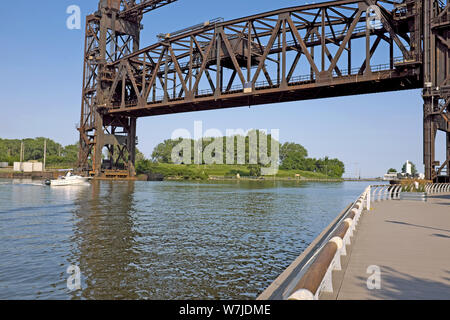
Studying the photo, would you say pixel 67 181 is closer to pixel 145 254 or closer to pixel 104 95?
pixel 104 95

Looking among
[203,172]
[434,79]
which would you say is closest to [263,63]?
[434,79]

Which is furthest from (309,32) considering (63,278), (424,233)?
(63,278)

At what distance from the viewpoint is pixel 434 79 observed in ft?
108

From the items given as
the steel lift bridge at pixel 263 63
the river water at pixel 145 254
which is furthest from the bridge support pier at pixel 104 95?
the river water at pixel 145 254

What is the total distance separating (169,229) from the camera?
18.3m

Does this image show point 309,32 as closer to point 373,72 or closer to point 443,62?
point 373,72

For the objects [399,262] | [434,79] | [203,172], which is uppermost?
[434,79]

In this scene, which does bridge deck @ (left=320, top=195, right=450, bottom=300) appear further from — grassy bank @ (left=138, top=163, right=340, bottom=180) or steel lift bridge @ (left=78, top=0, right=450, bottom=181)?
grassy bank @ (left=138, top=163, right=340, bottom=180)

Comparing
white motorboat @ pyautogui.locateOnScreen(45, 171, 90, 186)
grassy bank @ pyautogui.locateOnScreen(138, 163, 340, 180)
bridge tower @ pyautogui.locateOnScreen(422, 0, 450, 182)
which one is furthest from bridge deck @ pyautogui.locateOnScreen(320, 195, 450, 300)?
grassy bank @ pyautogui.locateOnScreen(138, 163, 340, 180)

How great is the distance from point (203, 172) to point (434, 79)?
345ft

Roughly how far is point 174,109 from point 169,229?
41.3 m

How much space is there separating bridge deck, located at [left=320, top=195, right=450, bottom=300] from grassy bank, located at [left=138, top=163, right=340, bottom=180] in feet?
280

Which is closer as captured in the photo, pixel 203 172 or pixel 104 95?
pixel 104 95

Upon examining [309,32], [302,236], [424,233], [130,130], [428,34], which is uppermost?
[309,32]
